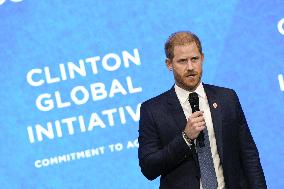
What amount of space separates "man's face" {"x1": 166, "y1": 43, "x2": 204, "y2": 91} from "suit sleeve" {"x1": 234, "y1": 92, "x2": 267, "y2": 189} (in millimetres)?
259

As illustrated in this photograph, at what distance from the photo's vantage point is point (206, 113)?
2.50 m

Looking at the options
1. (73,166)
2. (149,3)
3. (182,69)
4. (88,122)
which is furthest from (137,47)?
(182,69)

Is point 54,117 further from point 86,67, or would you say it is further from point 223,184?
point 223,184

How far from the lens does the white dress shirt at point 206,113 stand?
2.46 m

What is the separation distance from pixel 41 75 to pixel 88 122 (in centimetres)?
51

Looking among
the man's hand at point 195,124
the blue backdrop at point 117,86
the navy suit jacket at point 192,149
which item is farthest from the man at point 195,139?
the blue backdrop at point 117,86

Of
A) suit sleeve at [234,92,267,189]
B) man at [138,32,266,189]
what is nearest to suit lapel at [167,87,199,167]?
man at [138,32,266,189]

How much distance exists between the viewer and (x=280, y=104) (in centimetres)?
461

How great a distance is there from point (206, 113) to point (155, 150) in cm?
26

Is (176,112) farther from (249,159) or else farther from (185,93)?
(249,159)

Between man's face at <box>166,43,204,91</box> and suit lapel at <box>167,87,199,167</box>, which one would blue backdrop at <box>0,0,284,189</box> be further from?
man's face at <box>166,43,204,91</box>

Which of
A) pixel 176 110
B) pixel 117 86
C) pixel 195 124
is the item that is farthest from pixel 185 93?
pixel 117 86

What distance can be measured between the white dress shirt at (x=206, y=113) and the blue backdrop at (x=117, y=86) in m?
2.12

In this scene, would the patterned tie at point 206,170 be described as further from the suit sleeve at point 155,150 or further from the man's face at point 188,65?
the man's face at point 188,65
